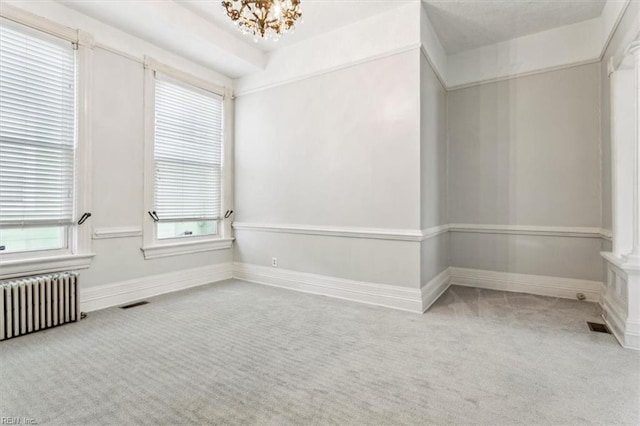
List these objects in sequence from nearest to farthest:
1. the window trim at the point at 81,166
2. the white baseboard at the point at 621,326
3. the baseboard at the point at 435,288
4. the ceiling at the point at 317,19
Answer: the white baseboard at the point at 621,326 < the window trim at the point at 81,166 < the ceiling at the point at 317,19 < the baseboard at the point at 435,288

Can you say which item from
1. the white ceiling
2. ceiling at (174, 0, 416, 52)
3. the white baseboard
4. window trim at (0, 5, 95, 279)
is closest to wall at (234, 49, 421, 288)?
ceiling at (174, 0, 416, 52)

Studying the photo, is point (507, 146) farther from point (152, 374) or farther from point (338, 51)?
point (152, 374)

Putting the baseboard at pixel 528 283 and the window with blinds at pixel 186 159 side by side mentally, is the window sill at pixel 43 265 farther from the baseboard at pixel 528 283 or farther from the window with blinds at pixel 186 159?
the baseboard at pixel 528 283

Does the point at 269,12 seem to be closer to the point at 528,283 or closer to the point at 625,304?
the point at 625,304

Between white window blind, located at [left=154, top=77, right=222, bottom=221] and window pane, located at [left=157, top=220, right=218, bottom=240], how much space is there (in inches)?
3.7

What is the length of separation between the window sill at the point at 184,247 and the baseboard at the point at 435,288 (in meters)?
3.08

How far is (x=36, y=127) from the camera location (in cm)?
329

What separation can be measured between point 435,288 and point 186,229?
139 inches

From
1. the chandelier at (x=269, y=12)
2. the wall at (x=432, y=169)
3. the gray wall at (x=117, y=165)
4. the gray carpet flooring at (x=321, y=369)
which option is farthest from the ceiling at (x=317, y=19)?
the gray carpet flooring at (x=321, y=369)

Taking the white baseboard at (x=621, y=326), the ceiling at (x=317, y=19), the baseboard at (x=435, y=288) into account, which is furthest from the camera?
the baseboard at (x=435, y=288)

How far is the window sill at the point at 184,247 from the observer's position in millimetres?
4273

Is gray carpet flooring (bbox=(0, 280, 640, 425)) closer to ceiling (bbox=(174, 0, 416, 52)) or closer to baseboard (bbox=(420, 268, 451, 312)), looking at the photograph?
baseboard (bbox=(420, 268, 451, 312))

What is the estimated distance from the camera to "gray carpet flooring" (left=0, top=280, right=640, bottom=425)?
1858mm

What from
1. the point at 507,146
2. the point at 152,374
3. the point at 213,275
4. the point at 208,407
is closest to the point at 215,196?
the point at 213,275
